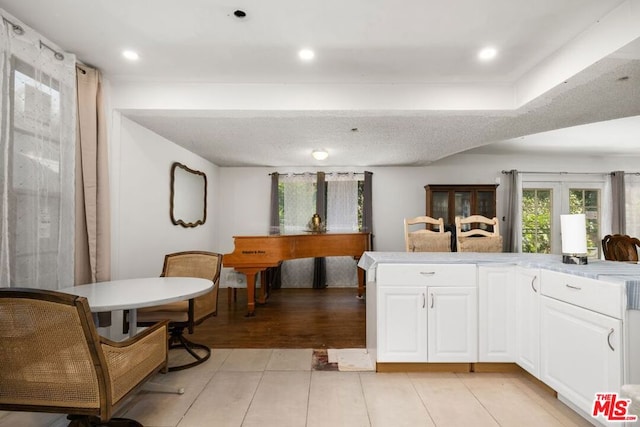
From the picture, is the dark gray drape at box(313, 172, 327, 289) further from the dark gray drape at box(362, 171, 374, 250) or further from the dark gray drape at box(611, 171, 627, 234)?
the dark gray drape at box(611, 171, 627, 234)

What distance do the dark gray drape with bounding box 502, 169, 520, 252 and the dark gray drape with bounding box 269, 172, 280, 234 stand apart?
399 cm

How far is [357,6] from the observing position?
64.3 inches

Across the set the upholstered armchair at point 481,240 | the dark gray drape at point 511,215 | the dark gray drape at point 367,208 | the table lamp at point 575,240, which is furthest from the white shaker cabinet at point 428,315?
the dark gray drape at point 511,215

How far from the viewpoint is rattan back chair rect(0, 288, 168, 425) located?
1094mm

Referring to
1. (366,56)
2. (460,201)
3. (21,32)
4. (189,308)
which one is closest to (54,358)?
(189,308)

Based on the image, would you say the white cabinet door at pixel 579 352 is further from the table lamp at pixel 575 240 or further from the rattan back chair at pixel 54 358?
the rattan back chair at pixel 54 358

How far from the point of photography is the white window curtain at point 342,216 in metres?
5.31

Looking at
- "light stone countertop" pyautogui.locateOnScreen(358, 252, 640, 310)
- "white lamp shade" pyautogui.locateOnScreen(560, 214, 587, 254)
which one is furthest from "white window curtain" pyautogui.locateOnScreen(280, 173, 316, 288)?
"white lamp shade" pyautogui.locateOnScreen(560, 214, 587, 254)

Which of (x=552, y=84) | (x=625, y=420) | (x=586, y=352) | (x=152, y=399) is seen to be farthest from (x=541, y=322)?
(x=152, y=399)

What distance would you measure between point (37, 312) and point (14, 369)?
30 cm

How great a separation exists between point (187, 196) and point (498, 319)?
3.70 meters

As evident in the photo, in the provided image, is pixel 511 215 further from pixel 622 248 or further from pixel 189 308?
pixel 189 308

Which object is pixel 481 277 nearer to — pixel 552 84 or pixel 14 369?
pixel 552 84

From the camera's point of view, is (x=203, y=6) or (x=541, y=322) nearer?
(x=203, y=6)
